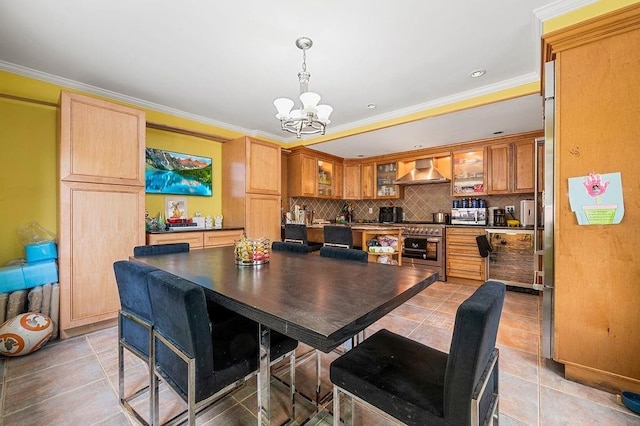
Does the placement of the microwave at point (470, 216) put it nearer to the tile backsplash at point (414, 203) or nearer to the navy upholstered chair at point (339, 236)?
the tile backsplash at point (414, 203)

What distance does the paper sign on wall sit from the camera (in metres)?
1.72

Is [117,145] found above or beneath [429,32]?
beneath

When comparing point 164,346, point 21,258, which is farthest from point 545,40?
point 21,258

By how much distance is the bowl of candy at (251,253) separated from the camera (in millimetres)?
1859

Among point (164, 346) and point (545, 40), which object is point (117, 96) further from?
point (545, 40)

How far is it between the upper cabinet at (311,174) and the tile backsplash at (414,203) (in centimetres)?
30

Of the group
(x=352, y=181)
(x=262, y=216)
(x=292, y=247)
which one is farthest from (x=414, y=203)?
(x=292, y=247)

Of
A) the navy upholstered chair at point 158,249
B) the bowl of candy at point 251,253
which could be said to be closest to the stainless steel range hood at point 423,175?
the bowl of candy at point 251,253

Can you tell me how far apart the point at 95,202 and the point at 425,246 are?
181 inches

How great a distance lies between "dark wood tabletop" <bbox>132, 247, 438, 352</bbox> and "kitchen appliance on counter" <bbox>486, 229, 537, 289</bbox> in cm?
325

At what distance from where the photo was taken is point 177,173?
381 cm

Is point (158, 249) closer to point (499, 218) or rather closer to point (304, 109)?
point (304, 109)

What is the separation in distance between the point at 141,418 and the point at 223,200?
3166 millimetres

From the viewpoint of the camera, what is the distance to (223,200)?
436 cm
